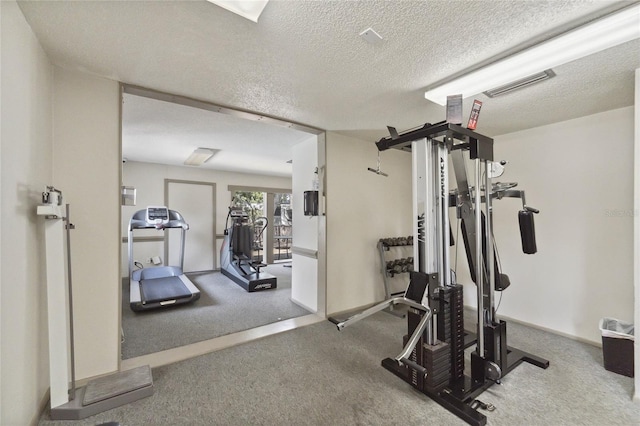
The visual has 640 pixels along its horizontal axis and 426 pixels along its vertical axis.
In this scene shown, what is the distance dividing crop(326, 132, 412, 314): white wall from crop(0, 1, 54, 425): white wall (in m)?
2.58

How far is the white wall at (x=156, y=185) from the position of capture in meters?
5.70

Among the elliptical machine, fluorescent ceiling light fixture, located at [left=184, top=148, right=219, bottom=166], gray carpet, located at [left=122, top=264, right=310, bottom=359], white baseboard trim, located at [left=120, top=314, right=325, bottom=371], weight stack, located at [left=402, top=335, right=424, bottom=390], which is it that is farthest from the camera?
the elliptical machine

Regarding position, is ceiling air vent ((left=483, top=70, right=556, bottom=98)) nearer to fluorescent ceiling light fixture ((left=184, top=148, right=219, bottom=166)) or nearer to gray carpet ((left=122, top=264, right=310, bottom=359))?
gray carpet ((left=122, top=264, right=310, bottom=359))

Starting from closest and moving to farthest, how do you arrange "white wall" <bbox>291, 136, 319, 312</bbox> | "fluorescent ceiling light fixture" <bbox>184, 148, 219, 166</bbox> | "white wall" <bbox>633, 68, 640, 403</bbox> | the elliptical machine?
1. "white wall" <bbox>633, 68, 640, 403</bbox>
2. "white wall" <bbox>291, 136, 319, 312</bbox>
3. "fluorescent ceiling light fixture" <bbox>184, 148, 219, 166</bbox>
4. the elliptical machine

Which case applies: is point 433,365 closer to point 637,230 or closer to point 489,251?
point 489,251

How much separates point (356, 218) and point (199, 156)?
3283 millimetres

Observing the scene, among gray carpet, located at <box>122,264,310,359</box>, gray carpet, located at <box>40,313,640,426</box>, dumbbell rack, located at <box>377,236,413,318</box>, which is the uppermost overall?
dumbbell rack, located at <box>377,236,413,318</box>

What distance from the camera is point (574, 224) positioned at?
291 cm

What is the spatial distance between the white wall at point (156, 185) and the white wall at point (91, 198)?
3986 mm

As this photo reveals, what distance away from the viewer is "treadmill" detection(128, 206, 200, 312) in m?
3.79

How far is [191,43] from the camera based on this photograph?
1703mm

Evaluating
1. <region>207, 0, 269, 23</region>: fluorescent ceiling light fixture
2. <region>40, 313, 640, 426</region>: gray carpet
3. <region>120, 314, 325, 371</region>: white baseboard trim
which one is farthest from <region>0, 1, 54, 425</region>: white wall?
<region>207, 0, 269, 23</region>: fluorescent ceiling light fixture

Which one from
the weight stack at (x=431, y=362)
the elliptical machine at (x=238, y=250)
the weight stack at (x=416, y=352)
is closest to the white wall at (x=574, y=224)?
the weight stack at (x=431, y=362)

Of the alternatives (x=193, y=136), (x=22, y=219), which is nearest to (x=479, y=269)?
(x=22, y=219)
